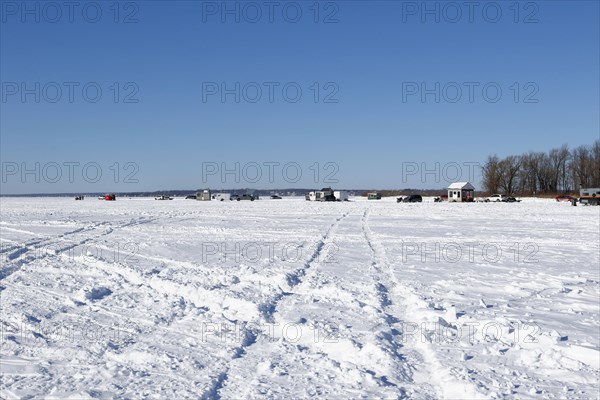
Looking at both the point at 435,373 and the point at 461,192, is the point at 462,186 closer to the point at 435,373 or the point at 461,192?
the point at 461,192

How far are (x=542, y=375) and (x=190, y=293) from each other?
5436 mm

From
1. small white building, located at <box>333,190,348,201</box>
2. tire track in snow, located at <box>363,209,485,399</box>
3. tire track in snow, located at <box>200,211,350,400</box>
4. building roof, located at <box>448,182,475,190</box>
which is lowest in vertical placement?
tire track in snow, located at <box>363,209,485,399</box>

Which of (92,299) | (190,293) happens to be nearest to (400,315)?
(190,293)

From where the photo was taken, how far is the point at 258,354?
5.46 m

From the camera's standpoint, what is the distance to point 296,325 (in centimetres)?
651

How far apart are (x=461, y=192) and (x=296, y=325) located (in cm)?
8397

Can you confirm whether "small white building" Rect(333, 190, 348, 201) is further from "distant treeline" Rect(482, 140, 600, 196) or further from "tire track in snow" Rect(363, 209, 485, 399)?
"tire track in snow" Rect(363, 209, 485, 399)

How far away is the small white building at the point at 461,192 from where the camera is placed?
280ft

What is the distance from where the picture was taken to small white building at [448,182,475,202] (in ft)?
280

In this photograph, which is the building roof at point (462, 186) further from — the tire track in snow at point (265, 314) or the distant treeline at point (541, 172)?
the tire track in snow at point (265, 314)

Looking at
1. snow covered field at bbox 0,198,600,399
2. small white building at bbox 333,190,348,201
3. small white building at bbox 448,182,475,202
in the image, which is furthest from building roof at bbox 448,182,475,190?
snow covered field at bbox 0,198,600,399

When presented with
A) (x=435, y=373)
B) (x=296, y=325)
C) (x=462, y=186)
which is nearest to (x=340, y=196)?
(x=462, y=186)

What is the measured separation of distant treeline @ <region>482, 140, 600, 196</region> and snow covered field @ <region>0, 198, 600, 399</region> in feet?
365

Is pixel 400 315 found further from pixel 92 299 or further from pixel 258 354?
pixel 92 299
